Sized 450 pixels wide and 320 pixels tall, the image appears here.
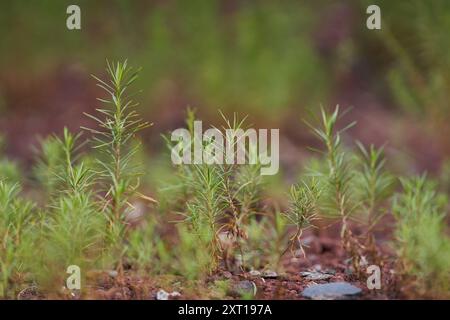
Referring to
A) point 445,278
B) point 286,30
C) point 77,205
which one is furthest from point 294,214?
point 286,30

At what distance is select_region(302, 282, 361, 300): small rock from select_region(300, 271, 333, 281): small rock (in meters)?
0.14

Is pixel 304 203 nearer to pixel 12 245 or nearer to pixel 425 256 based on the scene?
pixel 425 256

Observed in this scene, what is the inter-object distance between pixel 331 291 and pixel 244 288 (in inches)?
9.5

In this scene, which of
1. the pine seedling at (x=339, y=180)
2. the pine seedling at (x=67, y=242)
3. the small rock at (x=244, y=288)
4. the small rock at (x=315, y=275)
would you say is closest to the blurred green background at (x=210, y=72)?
the small rock at (x=315, y=275)

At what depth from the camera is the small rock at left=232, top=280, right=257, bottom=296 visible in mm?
1843

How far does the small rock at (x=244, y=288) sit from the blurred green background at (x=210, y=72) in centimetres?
191

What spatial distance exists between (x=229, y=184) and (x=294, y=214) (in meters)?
0.21

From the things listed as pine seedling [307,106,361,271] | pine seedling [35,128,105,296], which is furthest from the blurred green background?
pine seedling [35,128,105,296]

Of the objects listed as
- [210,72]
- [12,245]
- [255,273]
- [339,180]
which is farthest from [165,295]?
[210,72]

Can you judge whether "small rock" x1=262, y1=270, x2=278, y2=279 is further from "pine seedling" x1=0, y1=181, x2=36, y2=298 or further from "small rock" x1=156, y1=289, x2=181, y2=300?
"pine seedling" x1=0, y1=181, x2=36, y2=298

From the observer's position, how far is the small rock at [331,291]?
1.80 meters

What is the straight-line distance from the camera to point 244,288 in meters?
1.87

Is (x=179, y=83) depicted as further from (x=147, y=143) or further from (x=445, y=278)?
(x=445, y=278)

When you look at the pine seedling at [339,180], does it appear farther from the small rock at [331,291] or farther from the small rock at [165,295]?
the small rock at [165,295]
